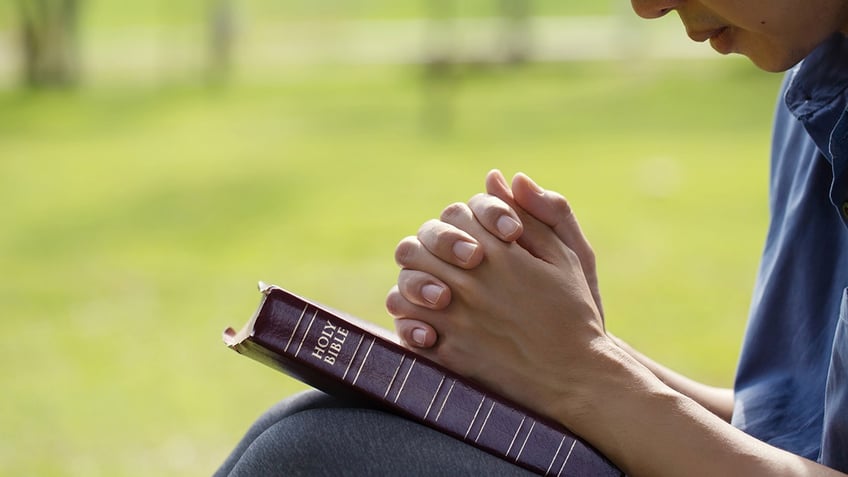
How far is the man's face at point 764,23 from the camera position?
4.34 feet

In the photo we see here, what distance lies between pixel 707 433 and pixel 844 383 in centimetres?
14

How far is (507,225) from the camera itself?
1406mm

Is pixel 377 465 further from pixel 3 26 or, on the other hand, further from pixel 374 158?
pixel 3 26

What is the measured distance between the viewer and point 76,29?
11984 mm

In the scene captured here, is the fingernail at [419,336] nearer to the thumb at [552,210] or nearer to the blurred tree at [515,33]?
the thumb at [552,210]

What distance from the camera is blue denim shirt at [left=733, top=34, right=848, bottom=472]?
145cm

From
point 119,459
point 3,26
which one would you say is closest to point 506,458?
point 119,459

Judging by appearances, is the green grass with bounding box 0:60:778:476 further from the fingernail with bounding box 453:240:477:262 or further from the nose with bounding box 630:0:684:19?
the nose with bounding box 630:0:684:19

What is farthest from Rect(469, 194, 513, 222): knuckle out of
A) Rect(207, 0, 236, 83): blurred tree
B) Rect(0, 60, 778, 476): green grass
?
Rect(207, 0, 236, 83): blurred tree

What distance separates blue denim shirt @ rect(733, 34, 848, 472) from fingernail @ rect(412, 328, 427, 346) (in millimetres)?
406

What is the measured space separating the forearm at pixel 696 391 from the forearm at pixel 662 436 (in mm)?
275

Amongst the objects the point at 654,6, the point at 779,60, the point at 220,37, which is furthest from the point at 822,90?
the point at 220,37

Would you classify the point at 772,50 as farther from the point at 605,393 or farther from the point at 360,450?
the point at 360,450

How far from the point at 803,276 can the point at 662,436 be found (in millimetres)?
355
